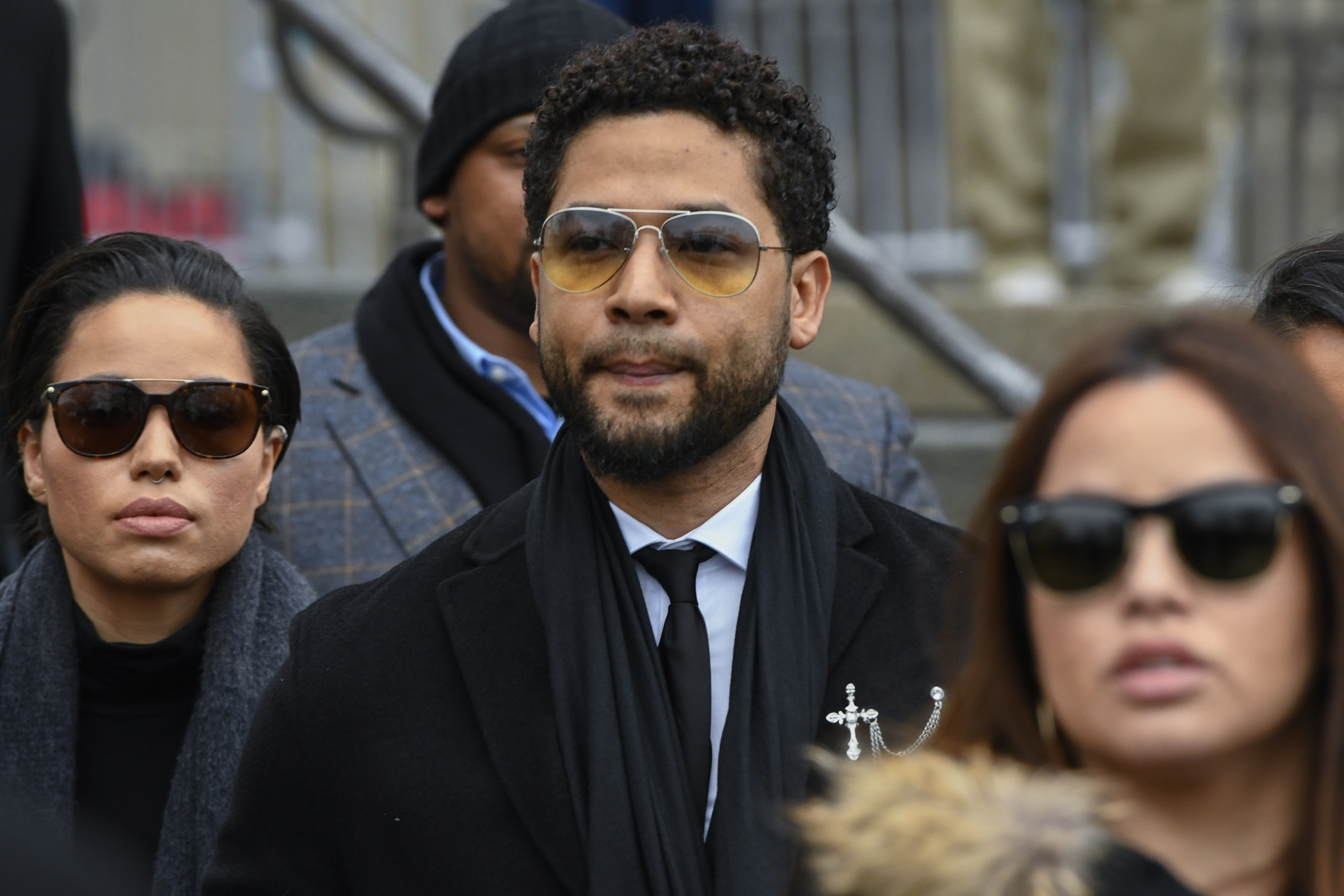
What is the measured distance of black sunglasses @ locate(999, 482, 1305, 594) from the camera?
5.61 feet

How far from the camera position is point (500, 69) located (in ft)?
13.2

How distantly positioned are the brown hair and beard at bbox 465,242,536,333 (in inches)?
84.1

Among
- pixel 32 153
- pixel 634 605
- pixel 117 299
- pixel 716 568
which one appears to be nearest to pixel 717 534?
pixel 716 568

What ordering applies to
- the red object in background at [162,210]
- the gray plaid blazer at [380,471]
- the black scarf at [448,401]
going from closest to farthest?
the gray plaid blazer at [380,471], the black scarf at [448,401], the red object in background at [162,210]

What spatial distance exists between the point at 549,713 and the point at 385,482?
1.33m

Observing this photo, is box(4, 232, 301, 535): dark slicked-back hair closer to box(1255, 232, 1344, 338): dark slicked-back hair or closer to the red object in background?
box(1255, 232, 1344, 338): dark slicked-back hair

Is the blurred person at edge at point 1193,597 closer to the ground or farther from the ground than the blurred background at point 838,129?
closer to the ground

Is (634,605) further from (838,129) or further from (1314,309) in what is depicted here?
(838,129)

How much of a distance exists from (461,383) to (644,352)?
1.37m

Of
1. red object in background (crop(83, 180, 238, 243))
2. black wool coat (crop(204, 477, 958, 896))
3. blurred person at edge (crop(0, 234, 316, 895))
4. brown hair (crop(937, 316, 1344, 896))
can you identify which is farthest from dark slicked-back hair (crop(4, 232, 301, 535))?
red object in background (crop(83, 180, 238, 243))

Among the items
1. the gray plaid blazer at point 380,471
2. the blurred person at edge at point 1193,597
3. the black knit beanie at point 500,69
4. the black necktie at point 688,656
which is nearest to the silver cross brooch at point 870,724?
the black necktie at point 688,656

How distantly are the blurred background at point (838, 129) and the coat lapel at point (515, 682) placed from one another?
3.87 m

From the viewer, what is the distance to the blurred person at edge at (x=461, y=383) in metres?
3.70

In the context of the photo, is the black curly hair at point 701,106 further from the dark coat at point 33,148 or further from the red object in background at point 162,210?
the red object in background at point 162,210
